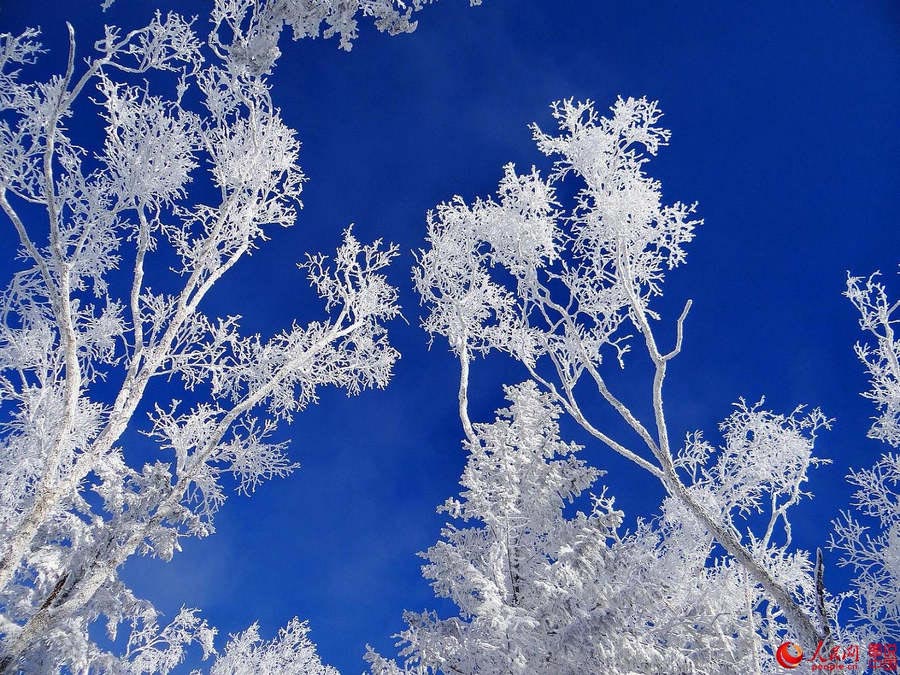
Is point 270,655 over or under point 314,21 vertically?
under

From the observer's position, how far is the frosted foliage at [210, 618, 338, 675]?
22031 millimetres

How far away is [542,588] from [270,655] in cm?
2010

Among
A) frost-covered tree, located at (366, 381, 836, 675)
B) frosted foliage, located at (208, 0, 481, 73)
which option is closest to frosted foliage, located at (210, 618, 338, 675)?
frost-covered tree, located at (366, 381, 836, 675)

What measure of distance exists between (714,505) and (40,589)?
16663 millimetres

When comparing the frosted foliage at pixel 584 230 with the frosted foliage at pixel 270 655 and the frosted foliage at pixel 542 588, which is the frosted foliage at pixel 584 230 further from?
the frosted foliage at pixel 270 655

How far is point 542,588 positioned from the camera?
7754 millimetres

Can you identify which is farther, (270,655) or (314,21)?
(270,655)

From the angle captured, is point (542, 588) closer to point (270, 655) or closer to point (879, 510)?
point (879, 510)

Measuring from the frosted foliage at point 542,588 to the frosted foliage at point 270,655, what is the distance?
16.8 metres

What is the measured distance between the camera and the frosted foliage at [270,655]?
2203 cm

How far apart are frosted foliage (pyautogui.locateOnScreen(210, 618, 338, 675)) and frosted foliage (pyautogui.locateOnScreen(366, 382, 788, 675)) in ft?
55.2

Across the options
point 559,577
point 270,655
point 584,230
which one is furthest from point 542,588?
point 270,655

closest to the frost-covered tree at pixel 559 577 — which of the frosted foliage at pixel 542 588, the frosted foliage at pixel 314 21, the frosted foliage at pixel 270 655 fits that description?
the frosted foliage at pixel 542 588

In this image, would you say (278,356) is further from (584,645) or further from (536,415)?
(584,645)
